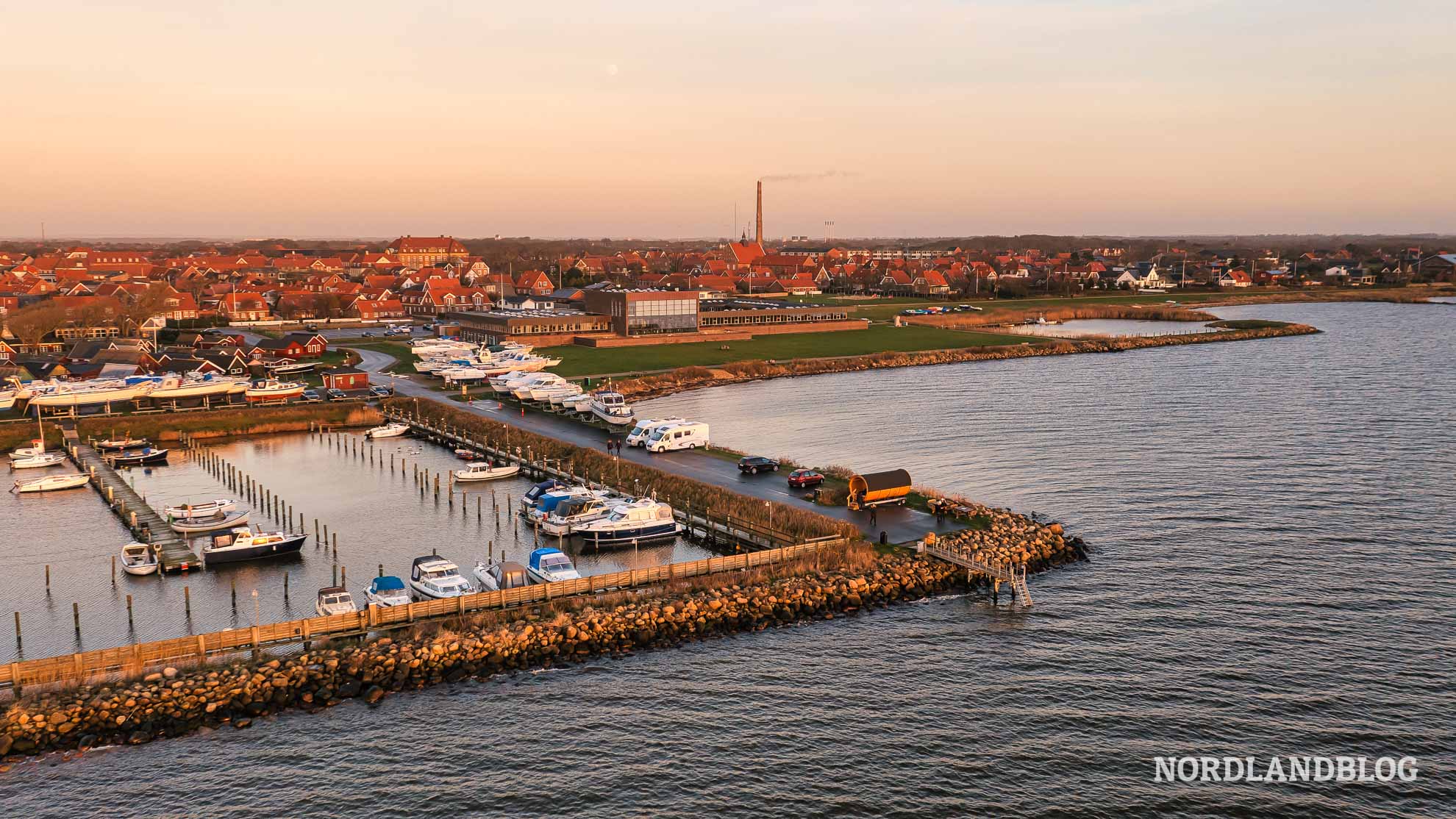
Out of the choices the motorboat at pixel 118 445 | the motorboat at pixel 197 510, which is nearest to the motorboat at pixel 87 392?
the motorboat at pixel 118 445

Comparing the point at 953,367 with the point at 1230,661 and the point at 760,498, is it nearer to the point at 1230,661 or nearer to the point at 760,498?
the point at 760,498

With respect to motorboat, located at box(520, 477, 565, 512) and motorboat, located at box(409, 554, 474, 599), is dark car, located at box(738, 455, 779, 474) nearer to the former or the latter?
motorboat, located at box(520, 477, 565, 512)

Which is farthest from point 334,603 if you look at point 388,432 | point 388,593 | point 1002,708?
point 388,432

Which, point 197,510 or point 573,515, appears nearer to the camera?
point 573,515

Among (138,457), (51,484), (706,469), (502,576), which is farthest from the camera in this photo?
(138,457)

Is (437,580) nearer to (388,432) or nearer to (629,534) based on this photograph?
(629,534)

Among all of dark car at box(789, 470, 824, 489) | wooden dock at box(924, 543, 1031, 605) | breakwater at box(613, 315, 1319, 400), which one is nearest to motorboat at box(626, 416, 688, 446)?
dark car at box(789, 470, 824, 489)
